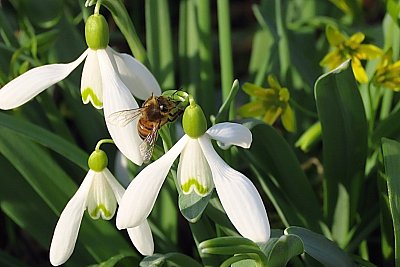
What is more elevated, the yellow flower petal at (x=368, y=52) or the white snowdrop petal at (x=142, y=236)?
the yellow flower petal at (x=368, y=52)

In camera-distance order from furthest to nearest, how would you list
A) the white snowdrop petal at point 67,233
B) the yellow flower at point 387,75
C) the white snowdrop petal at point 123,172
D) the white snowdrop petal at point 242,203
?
the white snowdrop petal at point 123,172 → the yellow flower at point 387,75 → the white snowdrop petal at point 67,233 → the white snowdrop petal at point 242,203

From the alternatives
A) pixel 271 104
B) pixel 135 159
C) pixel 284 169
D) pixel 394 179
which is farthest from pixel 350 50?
pixel 135 159

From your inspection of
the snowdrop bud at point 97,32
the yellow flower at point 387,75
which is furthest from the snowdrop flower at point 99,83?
the yellow flower at point 387,75

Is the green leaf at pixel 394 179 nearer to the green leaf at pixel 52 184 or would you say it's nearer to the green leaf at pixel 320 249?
the green leaf at pixel 320 249

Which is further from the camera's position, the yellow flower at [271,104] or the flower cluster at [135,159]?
the yellow flower at [271,104]

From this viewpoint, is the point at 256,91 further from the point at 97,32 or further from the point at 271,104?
the point at 97,32

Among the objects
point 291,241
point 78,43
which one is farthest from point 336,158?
point 78,43

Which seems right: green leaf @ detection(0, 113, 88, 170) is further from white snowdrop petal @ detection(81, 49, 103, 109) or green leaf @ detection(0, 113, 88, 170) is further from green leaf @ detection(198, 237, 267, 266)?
green leaf @ detection(198, 237, 267, 266)

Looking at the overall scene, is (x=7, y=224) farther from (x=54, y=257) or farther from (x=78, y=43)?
(x=54, y=257)
